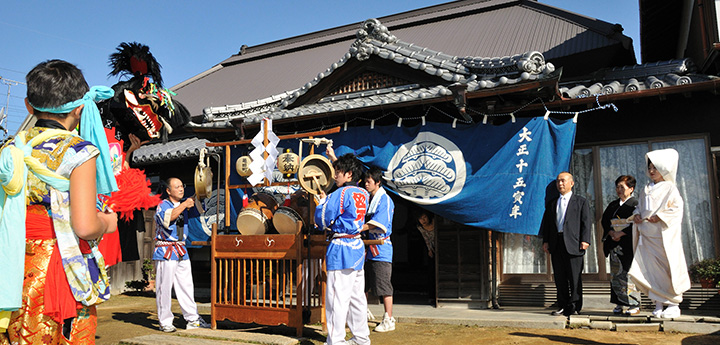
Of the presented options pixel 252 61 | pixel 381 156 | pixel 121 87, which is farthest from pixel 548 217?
pixel 252 61

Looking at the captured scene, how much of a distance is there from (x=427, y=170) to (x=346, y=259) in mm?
3461

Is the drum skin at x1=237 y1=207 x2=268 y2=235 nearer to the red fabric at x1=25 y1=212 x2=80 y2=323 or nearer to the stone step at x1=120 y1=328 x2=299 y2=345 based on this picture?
the stone step at x1=120 y1=328 x2=299 y2=345

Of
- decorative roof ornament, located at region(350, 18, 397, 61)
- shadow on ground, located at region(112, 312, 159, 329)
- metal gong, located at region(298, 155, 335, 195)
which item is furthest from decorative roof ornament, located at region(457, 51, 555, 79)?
shadow on ground, located at region(112, 312, 159, 329)

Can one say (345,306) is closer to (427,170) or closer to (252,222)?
(252,222)

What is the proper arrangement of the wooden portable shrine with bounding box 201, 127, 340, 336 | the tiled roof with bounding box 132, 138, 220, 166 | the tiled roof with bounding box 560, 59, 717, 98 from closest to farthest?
the wooden portable shrine with bounding box 201, 127, 340, 336 → the tiled roof with bounding box 560, 59, 717, 98 → the tiled roof with bounding box 132, 138, 220, 166

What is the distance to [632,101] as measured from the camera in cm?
840

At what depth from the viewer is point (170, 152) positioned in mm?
13516

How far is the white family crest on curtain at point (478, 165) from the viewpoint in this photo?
26.5ft

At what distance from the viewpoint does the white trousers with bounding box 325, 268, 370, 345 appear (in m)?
5.69

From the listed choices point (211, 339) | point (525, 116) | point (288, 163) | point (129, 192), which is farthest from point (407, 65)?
point (211, 339)

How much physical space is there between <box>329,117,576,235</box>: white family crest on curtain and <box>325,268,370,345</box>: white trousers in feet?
10.1

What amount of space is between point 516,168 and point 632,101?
2.14 m

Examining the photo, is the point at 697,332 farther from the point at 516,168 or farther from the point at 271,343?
the point at 271,343

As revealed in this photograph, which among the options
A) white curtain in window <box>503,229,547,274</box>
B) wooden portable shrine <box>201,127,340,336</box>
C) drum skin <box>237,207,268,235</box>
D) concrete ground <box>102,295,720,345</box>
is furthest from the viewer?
white curtain in window <box>503,229,547,274</box>
